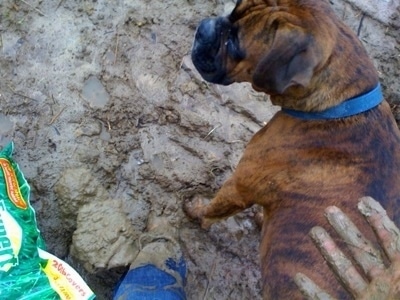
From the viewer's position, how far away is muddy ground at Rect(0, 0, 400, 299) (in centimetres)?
364

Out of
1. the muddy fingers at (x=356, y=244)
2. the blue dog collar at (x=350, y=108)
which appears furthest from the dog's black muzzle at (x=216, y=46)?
the muddy fingers at (x=356, y=244)

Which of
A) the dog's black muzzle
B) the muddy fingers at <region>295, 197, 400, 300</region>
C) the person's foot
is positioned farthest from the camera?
the person's foot

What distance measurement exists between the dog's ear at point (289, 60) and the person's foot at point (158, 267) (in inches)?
51.9

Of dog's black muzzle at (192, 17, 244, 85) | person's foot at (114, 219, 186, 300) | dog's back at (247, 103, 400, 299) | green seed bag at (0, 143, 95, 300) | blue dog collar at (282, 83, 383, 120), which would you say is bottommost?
person's foot at (114, 219, 186, 300)

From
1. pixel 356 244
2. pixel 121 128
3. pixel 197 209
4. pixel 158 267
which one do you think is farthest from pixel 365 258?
pixel 121 128

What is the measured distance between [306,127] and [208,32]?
623 millimetres

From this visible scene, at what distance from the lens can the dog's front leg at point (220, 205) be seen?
126 inches

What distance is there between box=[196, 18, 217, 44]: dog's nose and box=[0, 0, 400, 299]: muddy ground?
825mm

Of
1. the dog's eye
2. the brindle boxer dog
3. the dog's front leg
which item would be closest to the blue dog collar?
the brindle boxer dog

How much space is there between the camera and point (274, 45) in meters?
2.70

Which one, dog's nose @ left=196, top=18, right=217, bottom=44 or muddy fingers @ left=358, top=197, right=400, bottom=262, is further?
dog's nose @ left=196, top=18, right=217, bottom=44

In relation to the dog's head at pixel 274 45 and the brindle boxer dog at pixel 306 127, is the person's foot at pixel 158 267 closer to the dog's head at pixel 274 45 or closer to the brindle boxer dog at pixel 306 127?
the brindle boxer dog at pixel 306 127

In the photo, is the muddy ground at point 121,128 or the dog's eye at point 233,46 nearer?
the dog's eye at point 233,46

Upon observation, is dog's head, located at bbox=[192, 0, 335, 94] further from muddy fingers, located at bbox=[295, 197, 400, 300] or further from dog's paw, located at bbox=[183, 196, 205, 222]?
muddy fingers, located at bbox=[295, 197, 400, 300]
